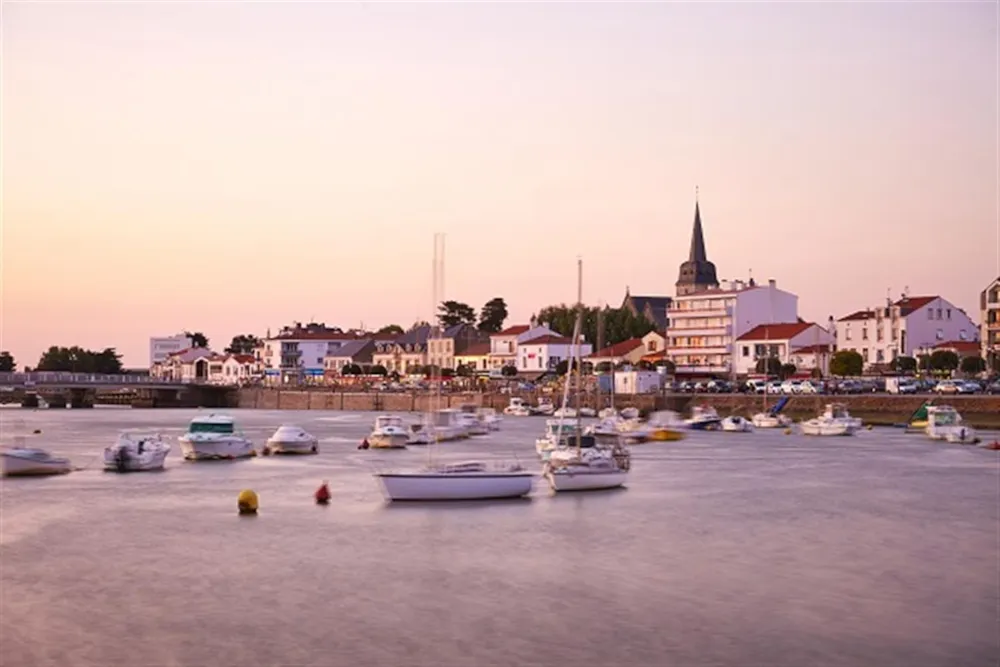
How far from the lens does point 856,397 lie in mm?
92125

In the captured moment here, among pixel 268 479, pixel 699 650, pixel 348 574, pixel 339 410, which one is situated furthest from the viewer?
pixel 339 410

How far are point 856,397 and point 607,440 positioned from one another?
4532 cm

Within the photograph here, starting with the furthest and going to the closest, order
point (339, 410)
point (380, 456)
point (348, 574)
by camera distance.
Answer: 1. point (339, 410)
2. point (380, 456)
3. point (348, 574)

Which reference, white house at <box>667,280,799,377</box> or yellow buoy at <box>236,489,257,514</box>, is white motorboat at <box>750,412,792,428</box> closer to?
white house at <box>667,280,799,377</box>

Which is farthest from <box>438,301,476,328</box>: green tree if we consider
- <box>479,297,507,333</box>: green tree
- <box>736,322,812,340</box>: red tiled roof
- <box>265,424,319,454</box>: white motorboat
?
<box>265,424,319,454</box>: white motorboat

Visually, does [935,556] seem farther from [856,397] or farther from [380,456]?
[856,397]

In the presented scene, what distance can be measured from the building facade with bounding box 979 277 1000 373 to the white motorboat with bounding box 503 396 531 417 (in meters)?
38.0

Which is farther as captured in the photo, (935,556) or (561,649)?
(935,556)

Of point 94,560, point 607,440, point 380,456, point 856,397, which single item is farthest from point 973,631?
point 856,397

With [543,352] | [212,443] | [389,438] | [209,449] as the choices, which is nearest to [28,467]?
[209,449]

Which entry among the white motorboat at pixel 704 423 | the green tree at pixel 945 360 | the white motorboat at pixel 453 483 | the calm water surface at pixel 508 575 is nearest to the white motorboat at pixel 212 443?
the calm water surface at pixel 508 575

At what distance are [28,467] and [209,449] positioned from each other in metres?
9.53

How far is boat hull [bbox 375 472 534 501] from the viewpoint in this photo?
3850 centimetres

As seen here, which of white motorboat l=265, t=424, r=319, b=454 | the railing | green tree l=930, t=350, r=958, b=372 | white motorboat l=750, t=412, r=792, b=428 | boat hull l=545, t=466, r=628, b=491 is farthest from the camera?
the railing
